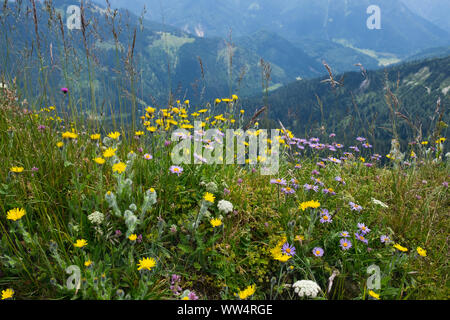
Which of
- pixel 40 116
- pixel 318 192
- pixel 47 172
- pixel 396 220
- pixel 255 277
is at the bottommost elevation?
pixel 255 277

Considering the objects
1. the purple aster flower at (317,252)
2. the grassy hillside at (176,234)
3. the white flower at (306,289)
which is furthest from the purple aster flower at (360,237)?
the white flower at (306,289)

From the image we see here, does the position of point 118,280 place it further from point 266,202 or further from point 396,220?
point 396,220

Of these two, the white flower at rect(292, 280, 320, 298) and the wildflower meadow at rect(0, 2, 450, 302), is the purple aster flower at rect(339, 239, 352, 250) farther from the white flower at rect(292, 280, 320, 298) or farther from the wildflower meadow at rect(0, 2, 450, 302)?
the white flower at rect(292, 280, 320, 298)

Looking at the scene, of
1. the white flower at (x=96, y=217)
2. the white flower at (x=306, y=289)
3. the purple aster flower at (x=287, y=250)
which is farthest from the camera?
the purple aster flower at (x=287, y=250)

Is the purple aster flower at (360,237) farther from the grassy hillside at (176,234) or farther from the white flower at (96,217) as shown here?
the white flower at (96,217)

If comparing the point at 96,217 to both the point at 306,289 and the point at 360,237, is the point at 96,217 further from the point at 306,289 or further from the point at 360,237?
the point at 360,237

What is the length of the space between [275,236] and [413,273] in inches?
49.7

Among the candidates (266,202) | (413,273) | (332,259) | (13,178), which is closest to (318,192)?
(266,202)

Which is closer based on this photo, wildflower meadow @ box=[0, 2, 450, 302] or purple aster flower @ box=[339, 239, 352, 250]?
wildflower meadow @ box=[0, 2, 450, 302]

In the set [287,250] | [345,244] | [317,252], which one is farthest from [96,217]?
[345,244]

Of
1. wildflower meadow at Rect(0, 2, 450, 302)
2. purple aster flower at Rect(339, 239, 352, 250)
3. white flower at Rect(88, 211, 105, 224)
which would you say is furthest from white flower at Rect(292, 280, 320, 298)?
white flower at Rect(88, 211, 105, 224)

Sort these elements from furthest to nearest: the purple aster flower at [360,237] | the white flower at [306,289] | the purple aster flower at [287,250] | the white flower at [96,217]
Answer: the purple aster flower at [360,237], the purple aster flower at [287,250], the white flower at [96,217], the white flower at [306,289]

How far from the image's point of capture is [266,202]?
3.26 metres

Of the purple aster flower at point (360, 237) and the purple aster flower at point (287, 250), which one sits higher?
the purple aster flower at point (360, 237)
